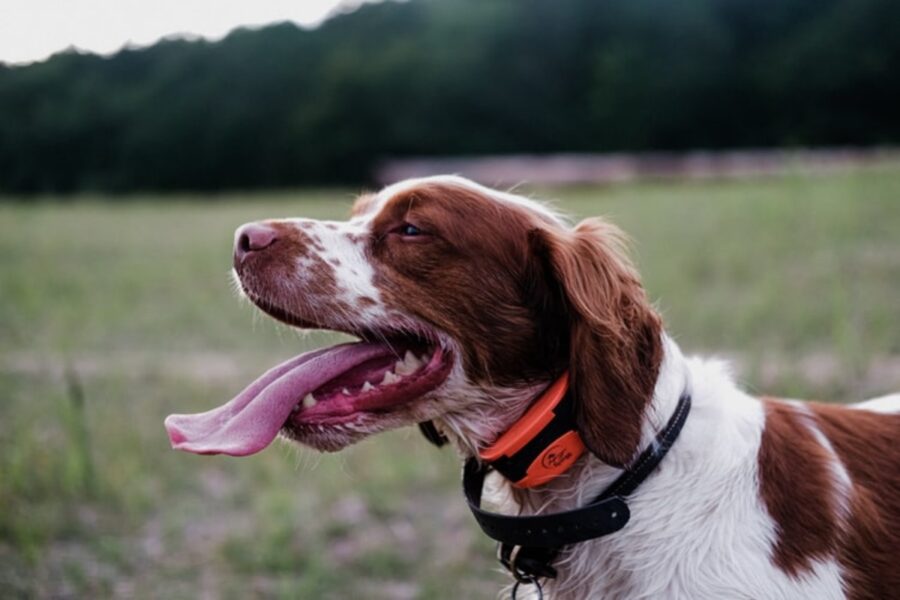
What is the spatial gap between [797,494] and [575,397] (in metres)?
0.51

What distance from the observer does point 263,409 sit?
2191 mm

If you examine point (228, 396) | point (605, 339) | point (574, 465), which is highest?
point (605, 339)

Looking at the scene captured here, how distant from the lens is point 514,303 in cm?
221

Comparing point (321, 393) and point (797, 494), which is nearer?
point (797, 494)

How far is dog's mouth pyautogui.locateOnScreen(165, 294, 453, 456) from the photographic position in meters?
2.15

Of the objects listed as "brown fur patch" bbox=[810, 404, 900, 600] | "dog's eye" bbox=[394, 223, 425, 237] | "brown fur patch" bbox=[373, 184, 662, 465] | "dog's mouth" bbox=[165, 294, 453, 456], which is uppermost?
"dog's eye" bbox=[394, 223, 425, 237]

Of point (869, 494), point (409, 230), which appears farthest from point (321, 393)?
point (869, 494)

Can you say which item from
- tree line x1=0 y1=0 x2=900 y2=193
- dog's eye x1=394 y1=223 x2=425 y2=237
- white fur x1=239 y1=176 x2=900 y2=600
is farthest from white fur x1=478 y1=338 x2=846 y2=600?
tree line x1=0 y1=0 x2=900 y2=193

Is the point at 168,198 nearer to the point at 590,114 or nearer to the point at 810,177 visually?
the point at 810,177

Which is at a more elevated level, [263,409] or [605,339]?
[605,339]

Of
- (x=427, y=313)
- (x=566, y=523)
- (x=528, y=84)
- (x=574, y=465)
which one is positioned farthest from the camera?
(x=528, y=84)

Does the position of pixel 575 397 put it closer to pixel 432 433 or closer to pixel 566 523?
pixel 566 523

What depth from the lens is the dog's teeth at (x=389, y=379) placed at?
2195 millimetres

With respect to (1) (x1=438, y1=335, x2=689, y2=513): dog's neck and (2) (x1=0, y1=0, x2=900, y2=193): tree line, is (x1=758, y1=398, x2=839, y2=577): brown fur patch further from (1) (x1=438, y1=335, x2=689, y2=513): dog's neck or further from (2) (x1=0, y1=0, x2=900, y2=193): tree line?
(2) (x1=0, y1=0, x2=900, y2=193): tree line
